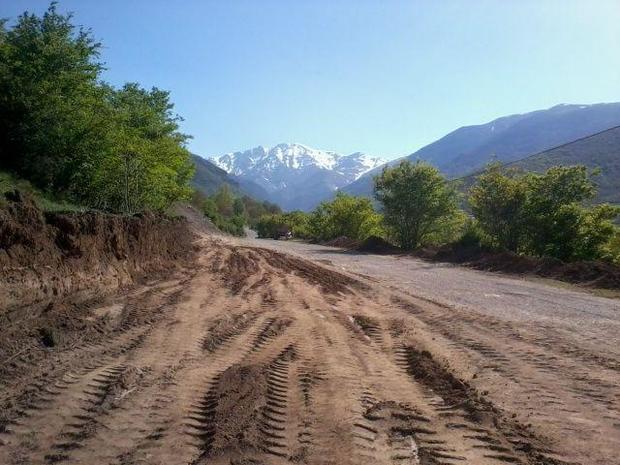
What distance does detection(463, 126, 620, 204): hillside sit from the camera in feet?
294

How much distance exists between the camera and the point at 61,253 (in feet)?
27.1

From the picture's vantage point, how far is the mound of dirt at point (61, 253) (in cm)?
694

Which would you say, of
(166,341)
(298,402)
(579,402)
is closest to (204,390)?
(298,402)

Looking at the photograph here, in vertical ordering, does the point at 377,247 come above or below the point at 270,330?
below

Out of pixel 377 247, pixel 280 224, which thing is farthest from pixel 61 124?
pixel 280 224

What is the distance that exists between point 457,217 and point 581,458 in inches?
1313

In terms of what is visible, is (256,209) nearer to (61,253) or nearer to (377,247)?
(377,247)

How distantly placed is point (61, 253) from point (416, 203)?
30054 millimetres

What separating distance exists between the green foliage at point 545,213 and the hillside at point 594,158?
66.2m

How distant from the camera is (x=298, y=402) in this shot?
468 centimetres

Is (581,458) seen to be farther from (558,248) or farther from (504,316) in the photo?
(558,248)

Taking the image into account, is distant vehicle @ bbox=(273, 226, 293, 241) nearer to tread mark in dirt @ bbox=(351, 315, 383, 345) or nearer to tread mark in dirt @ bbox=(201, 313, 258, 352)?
tread mark in dirt @ bbox=(351, 315, 383, 345)

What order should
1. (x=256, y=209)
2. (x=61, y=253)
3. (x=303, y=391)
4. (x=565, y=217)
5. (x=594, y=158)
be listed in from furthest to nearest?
(x=256, y=209) < (x=594, y=158) < (x=565, y=217) < (x=61, y=253) < (x=303, y=391)

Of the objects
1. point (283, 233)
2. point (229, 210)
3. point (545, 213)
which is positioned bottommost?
point (283, 233)
